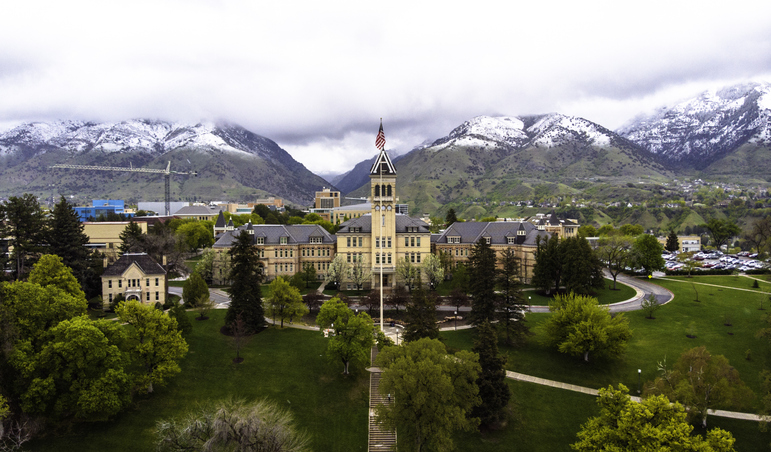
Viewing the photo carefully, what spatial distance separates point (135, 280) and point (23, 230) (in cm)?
1484

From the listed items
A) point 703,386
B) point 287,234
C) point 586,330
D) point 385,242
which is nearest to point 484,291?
point 586,330

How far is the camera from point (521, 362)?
5003 centimetres

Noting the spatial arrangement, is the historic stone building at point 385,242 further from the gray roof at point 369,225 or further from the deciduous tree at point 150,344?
the deciduous tree at point 150,344

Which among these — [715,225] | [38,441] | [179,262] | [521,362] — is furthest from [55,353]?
[715,225]

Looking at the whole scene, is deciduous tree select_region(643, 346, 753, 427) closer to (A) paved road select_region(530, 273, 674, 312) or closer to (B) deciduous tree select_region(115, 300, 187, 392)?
(A) paved road select_region(530, 273, 674, 312)

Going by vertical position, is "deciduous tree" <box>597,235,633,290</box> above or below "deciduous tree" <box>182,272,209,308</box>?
above

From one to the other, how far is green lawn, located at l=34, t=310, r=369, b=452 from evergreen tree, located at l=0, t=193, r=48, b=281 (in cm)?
2477

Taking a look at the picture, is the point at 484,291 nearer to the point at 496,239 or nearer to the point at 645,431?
the point at 645,431

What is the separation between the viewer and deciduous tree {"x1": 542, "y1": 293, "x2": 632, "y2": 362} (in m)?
46.7

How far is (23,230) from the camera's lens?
55.4 metres

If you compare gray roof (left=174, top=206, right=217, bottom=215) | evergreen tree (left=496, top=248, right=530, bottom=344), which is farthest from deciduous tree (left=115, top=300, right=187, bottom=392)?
gray roof (left=174, top=206, right=217, bottom=215)

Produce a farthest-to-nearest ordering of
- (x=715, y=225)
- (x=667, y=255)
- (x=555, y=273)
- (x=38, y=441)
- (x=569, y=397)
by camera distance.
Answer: (x=715, y=225), (x=667, y=255), (x=555, y=273), (x=569, y=397), (x=38, y=441)

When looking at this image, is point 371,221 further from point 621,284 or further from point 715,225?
point 715,225

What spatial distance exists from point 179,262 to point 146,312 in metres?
47.8
